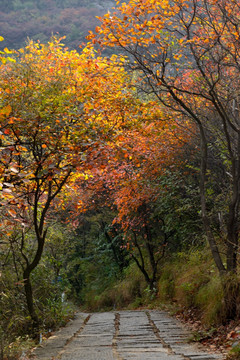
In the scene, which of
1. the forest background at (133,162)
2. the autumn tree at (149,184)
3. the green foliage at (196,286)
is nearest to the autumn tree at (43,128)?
the forest background at (133,162)

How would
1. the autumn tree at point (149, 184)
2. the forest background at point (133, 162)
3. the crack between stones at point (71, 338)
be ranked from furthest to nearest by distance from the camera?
the autumn tree at point (149, 184), the forest background at point (133, 162), the crack between stones at point (71, 338)

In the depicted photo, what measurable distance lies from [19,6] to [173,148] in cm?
5450

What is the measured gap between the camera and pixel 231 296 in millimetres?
5609

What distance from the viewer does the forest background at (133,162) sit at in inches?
226

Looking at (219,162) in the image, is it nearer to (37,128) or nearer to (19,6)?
(37,128)

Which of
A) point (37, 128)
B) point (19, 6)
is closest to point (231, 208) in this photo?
point (37, 128)

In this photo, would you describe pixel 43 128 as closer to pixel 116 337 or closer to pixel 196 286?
pixel 116 337

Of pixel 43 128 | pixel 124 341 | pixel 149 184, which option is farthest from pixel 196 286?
pixel 43 128

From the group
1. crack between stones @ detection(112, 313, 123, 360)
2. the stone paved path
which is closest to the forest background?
the stone paved path

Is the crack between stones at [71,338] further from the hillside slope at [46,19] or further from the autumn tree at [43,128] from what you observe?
the hillside slope at [46,19]

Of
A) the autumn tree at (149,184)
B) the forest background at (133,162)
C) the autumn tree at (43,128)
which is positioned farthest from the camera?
the autumn tree at (149,184)

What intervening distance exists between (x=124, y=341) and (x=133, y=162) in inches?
266

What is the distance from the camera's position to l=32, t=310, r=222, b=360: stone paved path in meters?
4.95

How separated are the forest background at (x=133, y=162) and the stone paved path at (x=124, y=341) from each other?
377 mm
